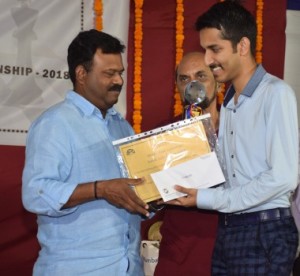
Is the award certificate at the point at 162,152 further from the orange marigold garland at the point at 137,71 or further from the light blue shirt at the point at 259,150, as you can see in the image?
the orange marigold garland at the point at 137,71

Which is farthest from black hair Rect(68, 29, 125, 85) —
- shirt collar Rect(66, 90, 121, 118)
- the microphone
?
the microphone

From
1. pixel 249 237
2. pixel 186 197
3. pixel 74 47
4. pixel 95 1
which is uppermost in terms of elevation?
pixel 95 1

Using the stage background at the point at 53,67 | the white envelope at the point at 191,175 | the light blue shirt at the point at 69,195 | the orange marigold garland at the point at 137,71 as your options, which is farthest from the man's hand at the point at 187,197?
the orange marigold garland at the point at 137,71

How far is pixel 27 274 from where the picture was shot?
11.5 feet

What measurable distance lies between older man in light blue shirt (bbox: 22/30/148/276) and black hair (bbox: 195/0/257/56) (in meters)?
0.44

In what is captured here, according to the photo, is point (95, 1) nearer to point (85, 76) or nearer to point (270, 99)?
point (85, 76)

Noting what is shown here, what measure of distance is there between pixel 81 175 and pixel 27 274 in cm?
182

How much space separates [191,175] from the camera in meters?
1.80

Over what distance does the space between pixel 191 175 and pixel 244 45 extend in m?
0.48

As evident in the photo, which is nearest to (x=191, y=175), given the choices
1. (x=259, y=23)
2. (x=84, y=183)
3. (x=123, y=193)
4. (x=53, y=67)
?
(x=123, y=193)

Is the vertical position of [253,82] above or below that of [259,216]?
above

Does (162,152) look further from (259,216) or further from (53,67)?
(53,67)

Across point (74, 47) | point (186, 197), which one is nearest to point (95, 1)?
point (74, 47)

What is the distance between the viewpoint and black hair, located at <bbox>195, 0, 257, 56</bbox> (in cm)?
184
